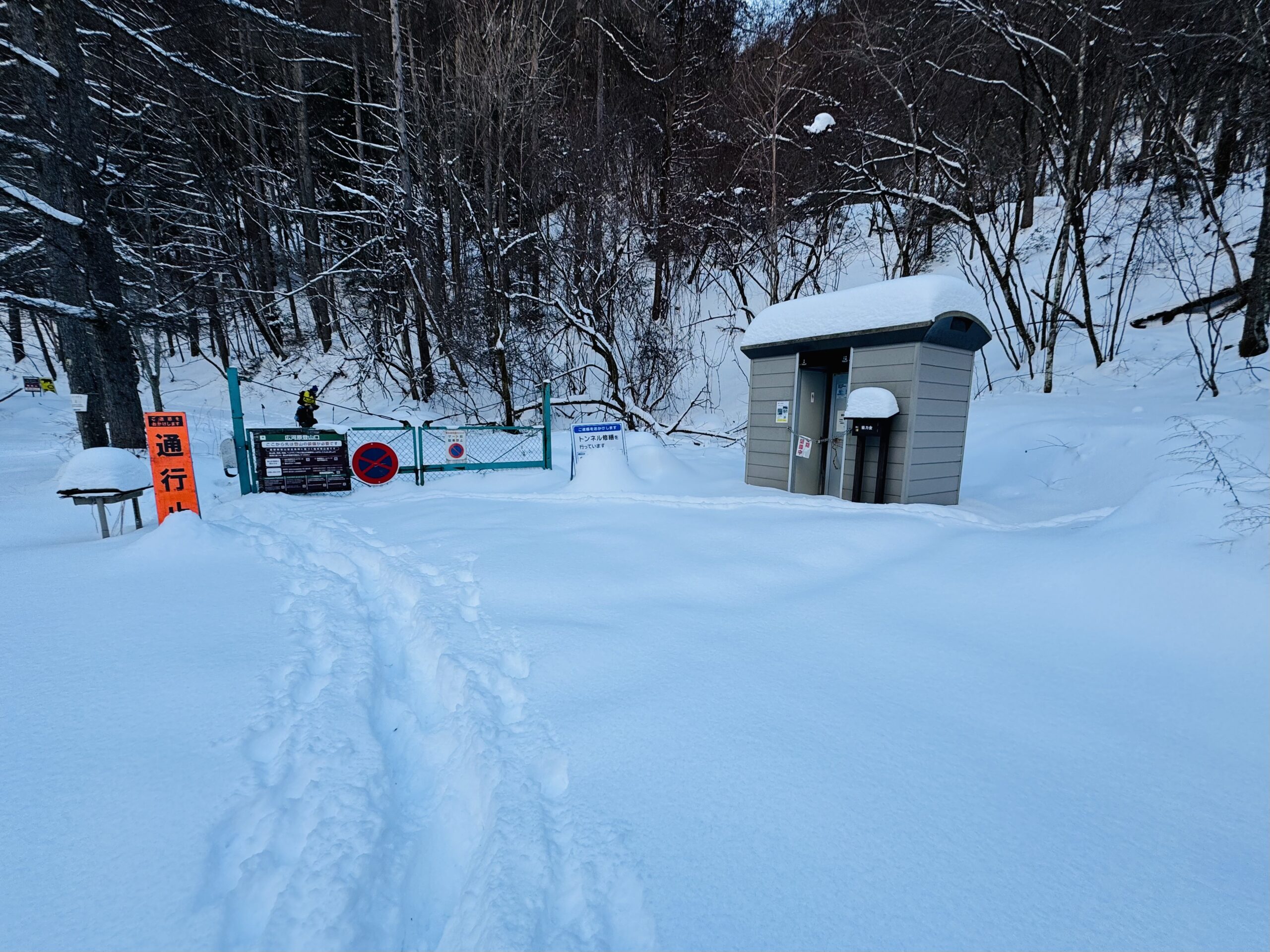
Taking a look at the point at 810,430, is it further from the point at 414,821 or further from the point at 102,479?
the point at 102,479

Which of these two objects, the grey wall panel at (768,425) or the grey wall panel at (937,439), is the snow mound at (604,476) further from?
the grey wall panel at (937,439)

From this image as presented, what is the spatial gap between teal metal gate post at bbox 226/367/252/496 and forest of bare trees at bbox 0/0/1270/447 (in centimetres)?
408

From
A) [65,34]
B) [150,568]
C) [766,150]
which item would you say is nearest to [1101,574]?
[150,568]

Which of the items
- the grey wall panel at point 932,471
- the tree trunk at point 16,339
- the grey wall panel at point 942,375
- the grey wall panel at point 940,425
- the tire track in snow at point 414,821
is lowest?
the tire track in snow at point 414,821

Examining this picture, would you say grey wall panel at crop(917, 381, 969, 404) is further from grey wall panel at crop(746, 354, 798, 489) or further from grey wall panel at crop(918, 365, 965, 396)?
grey wall panel at crop(746, 354, 798, 489)

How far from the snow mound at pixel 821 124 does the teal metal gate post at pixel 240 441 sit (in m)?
15.7

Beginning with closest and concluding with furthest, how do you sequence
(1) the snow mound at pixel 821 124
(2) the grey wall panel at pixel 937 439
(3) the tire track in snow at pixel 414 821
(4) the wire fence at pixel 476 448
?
(3) the tire track in snow at pixel 414 821 < (2) the grey wall panel at pixel 937 439 < (4) the wire fence at pixel 476 448 < (1) the snow mound at pixel 821 124

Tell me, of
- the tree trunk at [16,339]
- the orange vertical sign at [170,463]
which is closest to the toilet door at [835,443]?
the orange vertical sign at [170,463]

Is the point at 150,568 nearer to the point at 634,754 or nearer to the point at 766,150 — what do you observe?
the point at 634,754

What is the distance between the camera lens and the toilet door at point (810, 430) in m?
7.43

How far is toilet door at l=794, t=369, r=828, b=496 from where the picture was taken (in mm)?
7426

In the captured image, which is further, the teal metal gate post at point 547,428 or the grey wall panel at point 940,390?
the teal metal gate post at point 547,428

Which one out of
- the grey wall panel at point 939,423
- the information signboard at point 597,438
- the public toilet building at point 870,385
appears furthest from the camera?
the information signboard at point 597,438

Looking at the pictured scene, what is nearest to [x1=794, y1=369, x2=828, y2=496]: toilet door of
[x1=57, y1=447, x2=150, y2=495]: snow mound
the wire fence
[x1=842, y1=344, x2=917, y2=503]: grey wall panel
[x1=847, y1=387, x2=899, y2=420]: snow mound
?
[x1=842, y1=344, x2=917, y2=503]: grey wall panel
